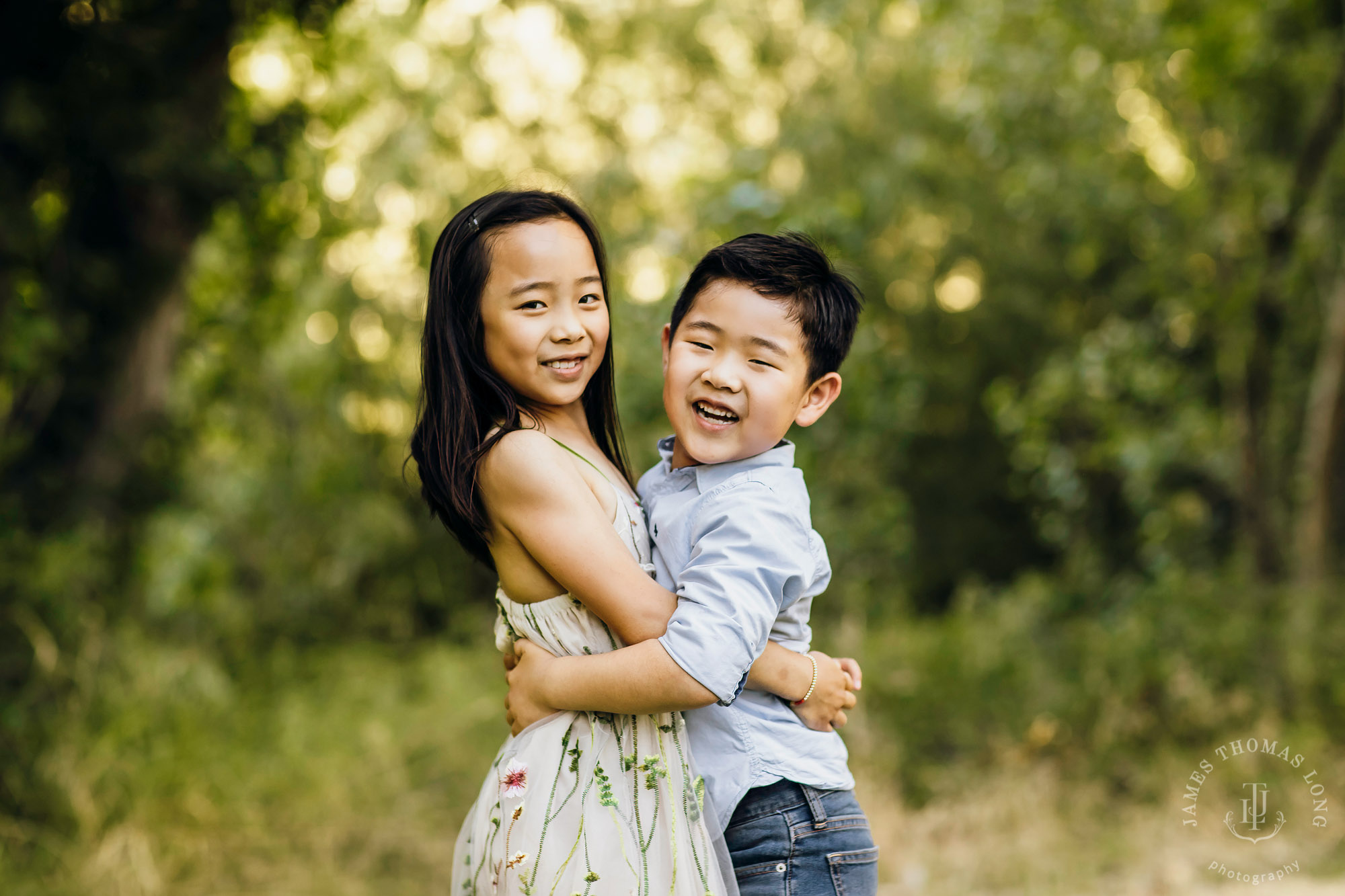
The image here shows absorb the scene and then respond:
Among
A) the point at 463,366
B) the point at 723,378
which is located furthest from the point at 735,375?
the point at 463,366

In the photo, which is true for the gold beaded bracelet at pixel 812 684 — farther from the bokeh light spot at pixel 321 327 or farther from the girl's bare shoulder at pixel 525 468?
the bokeh light spot at pixel 321 327

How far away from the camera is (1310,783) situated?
166 inches

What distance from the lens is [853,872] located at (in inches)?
55.1

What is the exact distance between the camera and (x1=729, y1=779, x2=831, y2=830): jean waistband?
1384 millimetres

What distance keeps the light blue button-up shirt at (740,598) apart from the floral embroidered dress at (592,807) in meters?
0.06

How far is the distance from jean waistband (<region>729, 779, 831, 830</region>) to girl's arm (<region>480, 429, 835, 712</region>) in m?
0.12

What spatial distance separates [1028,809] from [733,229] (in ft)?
8.58

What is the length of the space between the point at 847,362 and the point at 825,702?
2.83 meters

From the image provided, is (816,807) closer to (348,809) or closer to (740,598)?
(740,598)

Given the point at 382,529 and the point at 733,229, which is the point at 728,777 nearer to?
the point at 733,229

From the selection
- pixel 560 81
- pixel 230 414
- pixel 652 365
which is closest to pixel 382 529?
pixel 230 414

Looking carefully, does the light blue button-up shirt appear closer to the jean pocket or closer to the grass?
the jean pocket

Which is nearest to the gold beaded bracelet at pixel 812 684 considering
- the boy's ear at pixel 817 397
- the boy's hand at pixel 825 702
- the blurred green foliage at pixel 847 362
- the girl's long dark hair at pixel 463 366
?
the boy's hand at pixel 825 702
